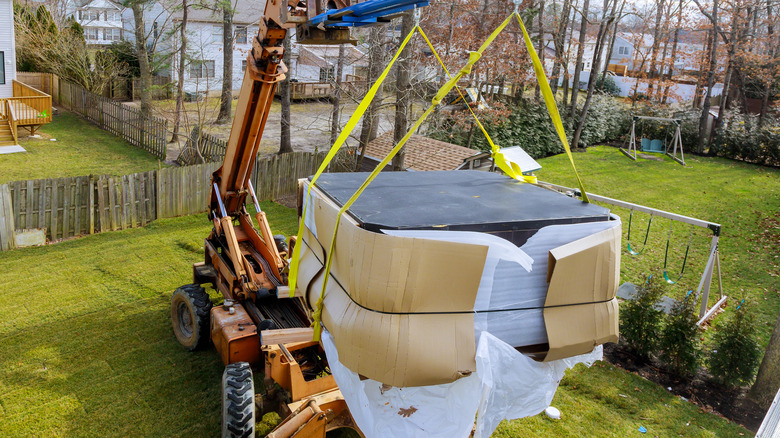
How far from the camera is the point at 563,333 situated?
151 inches

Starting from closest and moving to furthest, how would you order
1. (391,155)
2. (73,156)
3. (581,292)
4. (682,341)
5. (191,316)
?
(391,155)
(581,292)
(191,316)
(682,341)
(73,156)

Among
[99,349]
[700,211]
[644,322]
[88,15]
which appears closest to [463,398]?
[644,322]

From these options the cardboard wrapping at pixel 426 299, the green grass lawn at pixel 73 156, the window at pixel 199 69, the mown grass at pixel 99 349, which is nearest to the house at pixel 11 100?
the green grass lawn at pixel 73 156

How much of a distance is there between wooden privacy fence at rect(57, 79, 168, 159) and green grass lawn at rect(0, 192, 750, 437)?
1103 centimetres

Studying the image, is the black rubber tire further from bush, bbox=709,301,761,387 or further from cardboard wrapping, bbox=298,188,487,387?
bush, bbox=709,301,761,387

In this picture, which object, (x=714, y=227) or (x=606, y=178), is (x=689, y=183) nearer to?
(x=606, y=178)

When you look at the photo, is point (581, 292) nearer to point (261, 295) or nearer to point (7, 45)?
→ point (261, 295)

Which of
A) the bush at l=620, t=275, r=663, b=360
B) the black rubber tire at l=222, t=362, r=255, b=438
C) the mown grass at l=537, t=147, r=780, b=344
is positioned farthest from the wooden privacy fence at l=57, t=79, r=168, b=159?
the bush at l=620, t=275, r=663, b=360

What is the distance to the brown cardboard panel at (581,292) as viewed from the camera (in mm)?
3709

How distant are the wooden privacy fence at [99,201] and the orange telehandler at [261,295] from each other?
231 cm

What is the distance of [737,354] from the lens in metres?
8.59

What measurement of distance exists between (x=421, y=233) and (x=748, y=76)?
38.2m

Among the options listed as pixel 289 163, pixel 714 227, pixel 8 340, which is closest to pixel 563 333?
pixel 714 227

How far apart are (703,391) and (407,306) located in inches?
293
